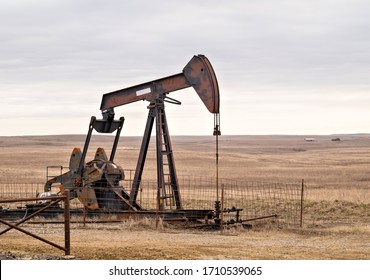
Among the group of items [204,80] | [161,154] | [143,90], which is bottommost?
[161,154]

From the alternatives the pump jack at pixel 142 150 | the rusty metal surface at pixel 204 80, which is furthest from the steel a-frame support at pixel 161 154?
the rusty metal surface at pixel 204 80

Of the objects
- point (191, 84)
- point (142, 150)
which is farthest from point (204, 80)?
point (142, 150)

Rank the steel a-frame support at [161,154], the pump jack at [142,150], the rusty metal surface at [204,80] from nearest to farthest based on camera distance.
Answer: the rusty metal surface at [204,80], the pump jack at [142,150], the steel a-frame support at [161,154]

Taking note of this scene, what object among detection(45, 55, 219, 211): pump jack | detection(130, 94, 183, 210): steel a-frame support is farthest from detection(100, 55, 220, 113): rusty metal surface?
detection(130, 94, 183, 210): steel a-frame support

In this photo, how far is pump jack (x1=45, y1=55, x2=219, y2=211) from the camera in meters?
16.9

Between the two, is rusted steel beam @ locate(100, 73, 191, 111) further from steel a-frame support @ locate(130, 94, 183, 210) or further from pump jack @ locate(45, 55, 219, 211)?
steel a-frame support @ locate(130, 94, 183, 210)

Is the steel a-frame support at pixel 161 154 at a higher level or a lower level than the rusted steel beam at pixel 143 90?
lower

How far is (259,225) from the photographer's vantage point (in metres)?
16.4

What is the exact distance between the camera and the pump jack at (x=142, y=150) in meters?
16.9

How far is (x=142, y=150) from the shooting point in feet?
59.6

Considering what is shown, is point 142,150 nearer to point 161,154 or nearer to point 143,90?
point 161,154

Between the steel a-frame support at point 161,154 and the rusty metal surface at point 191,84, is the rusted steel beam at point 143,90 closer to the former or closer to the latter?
the rusty metal surface at point 191,84

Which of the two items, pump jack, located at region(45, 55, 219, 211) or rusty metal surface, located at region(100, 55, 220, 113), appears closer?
rusty metal surface, located at region(100, 55, 220, 113)

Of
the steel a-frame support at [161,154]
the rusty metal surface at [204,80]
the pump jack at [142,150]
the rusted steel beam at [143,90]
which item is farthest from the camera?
the steel a-frame support at [161,154]
